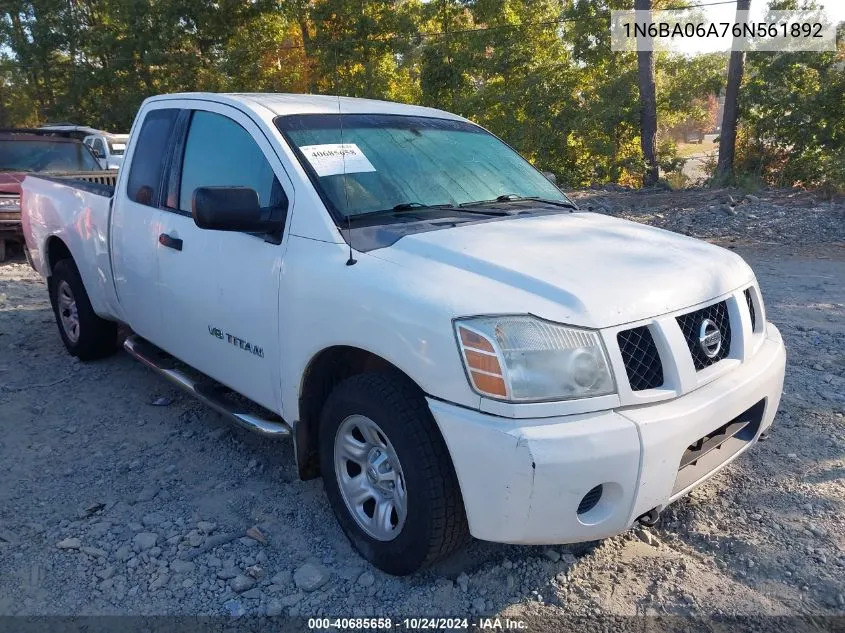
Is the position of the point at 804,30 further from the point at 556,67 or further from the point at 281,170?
the point at 281,170

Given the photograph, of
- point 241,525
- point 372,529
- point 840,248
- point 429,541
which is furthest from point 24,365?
point 840,248

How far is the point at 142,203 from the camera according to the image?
406 cm

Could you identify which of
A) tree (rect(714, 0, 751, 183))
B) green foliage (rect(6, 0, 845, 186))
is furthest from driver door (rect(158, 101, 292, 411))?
tree (rect(714, 0, 751, 183))

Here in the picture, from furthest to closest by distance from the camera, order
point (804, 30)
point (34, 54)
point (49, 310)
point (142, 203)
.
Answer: point (34, 54)
point (804, 30)
point (49, 310)
point (142, 203)

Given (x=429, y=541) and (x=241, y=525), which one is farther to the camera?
(x=241, y=525)

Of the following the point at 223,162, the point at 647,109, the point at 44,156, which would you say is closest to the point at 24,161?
the point at 44,156

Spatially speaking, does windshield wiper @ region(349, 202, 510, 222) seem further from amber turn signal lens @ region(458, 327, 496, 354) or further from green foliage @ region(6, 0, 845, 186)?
green foliage @ region(6, 0, 845, 186)

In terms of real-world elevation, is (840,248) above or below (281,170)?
below

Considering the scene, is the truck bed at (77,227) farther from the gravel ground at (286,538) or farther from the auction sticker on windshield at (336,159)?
the auction sticker on windshield at (336,159)

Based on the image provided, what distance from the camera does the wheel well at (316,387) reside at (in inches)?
111

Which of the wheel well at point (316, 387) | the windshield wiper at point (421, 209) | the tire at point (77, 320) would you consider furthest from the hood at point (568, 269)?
the tire at point (77, 320)

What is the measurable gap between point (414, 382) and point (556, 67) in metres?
19.6

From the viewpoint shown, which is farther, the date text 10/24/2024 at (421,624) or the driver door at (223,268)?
the driver door at (223,268)

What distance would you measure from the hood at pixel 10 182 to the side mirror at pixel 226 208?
785cm
